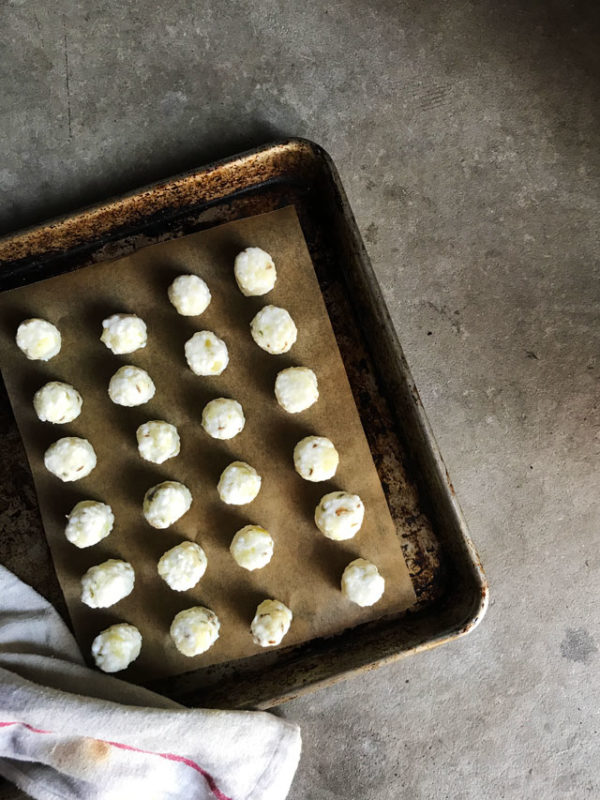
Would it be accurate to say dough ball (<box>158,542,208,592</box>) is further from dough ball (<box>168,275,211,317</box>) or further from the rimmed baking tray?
dough ball (<box>168,275,211,317</box>)

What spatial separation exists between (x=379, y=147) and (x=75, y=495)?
1056mm

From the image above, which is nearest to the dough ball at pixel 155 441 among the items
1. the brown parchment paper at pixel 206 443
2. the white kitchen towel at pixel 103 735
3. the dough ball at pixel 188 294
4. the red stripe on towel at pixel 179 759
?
the brown parchment paper at pixel 206 443

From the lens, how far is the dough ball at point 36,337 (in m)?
1.29

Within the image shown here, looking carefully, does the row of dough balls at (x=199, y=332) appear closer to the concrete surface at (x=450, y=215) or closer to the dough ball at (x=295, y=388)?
the dough ball at (x=295, y=388)

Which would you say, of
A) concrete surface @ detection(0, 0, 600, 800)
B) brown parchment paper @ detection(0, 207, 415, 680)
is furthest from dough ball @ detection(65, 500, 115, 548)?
concrete surface @ detection(0, 0, 600, 800)

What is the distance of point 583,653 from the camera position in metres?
1.47

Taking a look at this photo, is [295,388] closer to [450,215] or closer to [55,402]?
[55,402]

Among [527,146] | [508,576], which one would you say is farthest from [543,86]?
[508,576]

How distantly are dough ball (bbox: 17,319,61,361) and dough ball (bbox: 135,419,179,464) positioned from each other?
26 centimetres

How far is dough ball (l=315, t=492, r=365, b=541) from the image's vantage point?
1.26 metres

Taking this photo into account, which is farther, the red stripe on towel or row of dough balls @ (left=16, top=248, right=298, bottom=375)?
row of dough balls @ (left=16, top=248, right=298, bottom=375)

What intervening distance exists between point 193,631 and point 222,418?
0.42m

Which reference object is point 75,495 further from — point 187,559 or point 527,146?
point 527,146

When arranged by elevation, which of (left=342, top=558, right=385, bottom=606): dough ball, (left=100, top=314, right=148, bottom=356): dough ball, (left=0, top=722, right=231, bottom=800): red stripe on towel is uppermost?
(left=100, top=314, right=148, bottom=356): dough ball
